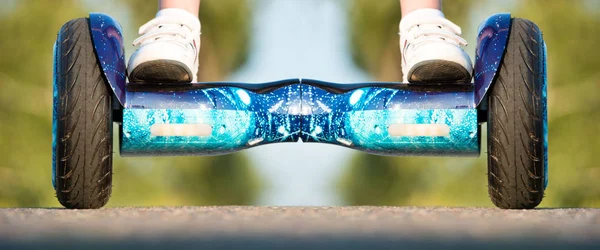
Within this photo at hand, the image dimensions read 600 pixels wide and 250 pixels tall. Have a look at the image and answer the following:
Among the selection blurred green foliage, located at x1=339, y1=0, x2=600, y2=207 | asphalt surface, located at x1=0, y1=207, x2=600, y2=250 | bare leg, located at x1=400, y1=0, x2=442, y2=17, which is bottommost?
asphalt surface, located at x1=0, y1=207, x2=600, y2=250

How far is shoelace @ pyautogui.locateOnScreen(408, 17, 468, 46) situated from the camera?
2053 millimetres

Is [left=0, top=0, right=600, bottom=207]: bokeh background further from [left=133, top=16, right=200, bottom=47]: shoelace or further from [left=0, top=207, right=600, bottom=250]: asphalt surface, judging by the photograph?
[left=0, top=207, right=600, bottom=250]: asphalt surface

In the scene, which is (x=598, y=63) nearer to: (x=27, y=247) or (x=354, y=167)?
(x=354, y=167)

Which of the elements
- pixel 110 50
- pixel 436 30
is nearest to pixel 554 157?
pixel 436 30

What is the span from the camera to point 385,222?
1.60m

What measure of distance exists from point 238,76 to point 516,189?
3.66 feet

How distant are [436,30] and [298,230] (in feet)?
2.52

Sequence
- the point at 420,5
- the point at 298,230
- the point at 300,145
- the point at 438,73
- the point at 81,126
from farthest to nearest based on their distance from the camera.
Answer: the point at 300,145, the point at 420,5, the point at 438,73, the point at 81,126, the point at 298,230

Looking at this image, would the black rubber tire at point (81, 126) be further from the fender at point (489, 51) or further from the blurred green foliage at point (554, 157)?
the blurred green foliage at point (554, 157)

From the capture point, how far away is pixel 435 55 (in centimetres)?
195

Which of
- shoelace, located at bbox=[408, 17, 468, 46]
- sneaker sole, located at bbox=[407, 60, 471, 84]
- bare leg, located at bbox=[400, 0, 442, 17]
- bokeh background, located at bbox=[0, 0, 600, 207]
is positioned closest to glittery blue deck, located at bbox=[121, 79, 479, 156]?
sneaker sole, located at bbox=[407, 60, 471, 84]

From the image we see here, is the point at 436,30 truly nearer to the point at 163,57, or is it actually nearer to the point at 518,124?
the point at 518,124

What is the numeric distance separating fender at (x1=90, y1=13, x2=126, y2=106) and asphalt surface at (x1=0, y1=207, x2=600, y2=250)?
244 mm

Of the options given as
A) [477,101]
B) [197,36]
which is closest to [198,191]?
[197,36]
